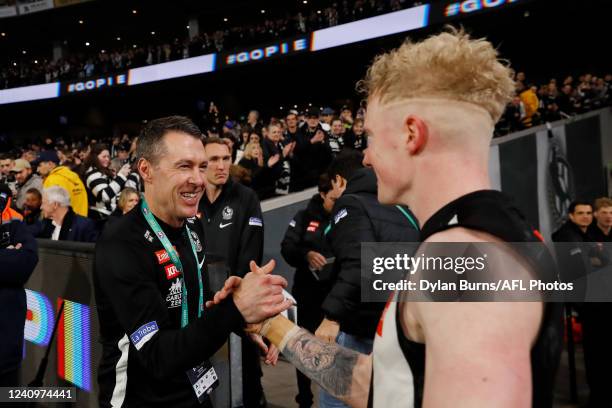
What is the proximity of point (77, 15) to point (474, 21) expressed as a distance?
19960 mm

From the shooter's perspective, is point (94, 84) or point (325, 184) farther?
point (94, 84)

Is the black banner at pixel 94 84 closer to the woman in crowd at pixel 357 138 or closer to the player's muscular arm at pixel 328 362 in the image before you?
the woman in crowd at pixel 357 138

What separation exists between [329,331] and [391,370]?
170 centimetres

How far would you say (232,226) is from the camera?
4137mm

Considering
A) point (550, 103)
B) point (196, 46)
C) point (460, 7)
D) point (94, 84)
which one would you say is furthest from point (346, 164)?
point (94, 84)

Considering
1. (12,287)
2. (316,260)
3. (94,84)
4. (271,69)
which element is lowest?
(12,287)

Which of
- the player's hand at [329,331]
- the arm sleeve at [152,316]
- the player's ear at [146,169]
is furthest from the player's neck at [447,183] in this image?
the player's hand at [329,331]

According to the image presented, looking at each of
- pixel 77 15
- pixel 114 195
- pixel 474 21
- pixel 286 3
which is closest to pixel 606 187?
pixel 474 21

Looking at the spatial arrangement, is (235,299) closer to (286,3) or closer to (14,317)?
(14,317)

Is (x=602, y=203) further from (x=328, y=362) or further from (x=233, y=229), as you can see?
(x=328, y=362)

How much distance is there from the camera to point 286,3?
24.5 metres

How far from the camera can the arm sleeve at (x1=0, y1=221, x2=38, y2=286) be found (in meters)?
3.12

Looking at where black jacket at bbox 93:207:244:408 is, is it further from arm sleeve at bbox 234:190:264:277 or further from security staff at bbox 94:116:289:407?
arm sleeve at bbox 234:190:264:277

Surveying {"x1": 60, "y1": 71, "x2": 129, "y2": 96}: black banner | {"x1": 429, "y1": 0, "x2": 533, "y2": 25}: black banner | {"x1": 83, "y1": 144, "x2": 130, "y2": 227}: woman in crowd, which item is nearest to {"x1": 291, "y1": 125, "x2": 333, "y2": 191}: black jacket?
{"x1": 83, "y1": 144, "x2": 130, "y2": 227}: woman in crowd
